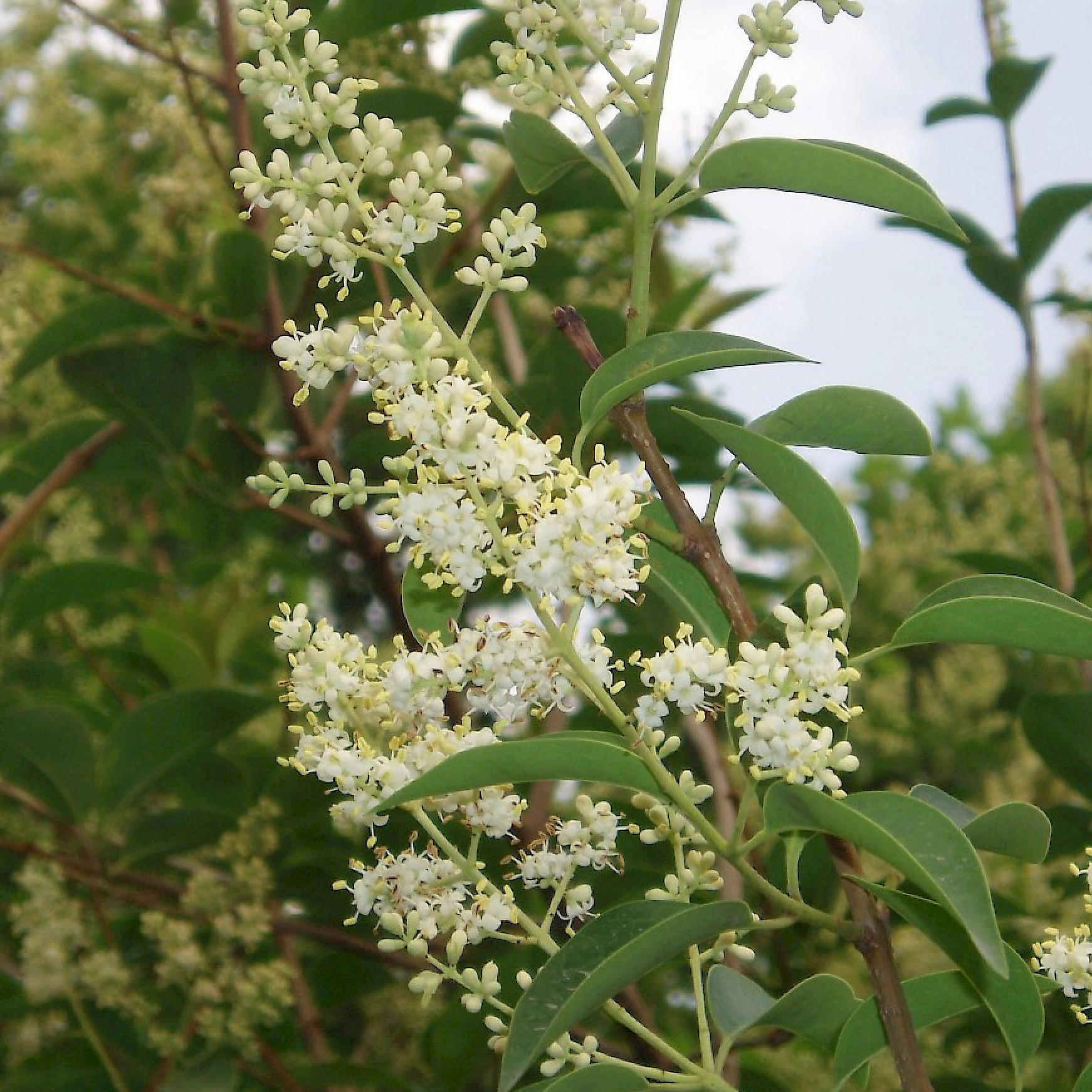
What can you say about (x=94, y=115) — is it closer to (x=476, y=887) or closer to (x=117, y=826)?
(x=117, y=826)

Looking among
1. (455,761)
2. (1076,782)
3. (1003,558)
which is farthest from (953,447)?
(455,761)

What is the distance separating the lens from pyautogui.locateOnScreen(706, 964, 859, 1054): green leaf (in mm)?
917

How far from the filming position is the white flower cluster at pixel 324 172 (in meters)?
0.85

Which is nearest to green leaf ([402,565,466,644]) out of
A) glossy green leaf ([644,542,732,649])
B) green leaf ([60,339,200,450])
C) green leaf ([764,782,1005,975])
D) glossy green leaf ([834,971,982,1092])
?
glossy green leaf ([644,542,732,649])

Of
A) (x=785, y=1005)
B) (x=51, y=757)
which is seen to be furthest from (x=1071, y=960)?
(x=51, y=757)

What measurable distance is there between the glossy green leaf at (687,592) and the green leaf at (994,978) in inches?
8.7

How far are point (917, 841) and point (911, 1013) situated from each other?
11.1 inches

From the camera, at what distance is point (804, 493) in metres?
0.91

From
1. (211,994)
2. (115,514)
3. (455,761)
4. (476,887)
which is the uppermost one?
(455,761)

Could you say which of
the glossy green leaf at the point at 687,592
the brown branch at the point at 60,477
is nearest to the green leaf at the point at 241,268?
the brown branch at the point at 60,477

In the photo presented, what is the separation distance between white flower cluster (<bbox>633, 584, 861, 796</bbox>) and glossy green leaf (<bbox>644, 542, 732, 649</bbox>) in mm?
157

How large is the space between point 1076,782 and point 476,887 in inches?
38.0

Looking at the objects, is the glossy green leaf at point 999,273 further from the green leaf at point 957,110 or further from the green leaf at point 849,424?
the green leaf at point 849,424

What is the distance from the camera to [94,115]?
334cm
